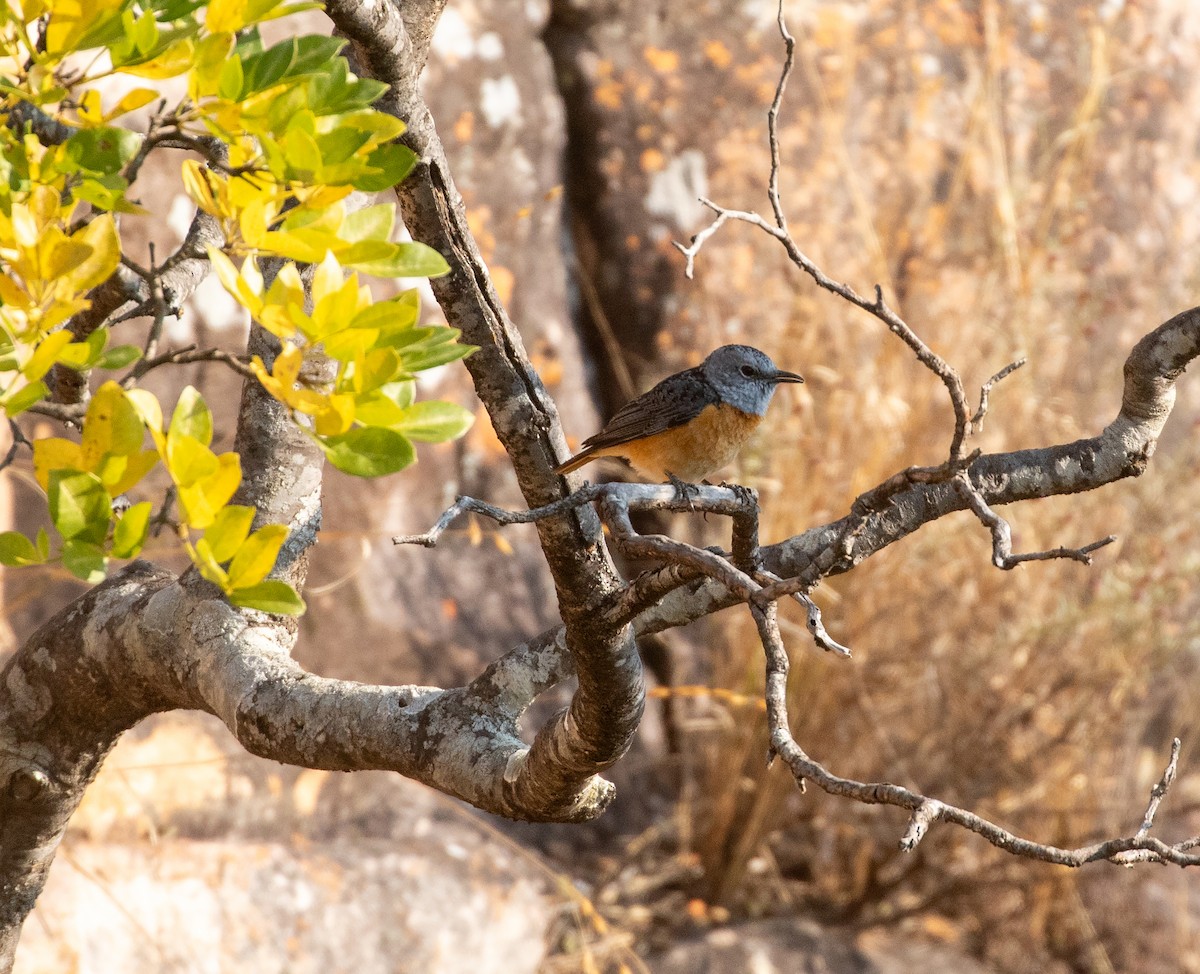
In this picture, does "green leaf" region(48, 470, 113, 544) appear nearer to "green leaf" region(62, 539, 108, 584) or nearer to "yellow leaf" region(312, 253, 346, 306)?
"green leaf" region(62, 539, 108, 584)

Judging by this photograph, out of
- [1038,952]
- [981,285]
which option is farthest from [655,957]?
[981,285]

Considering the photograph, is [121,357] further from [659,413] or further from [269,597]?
[659,413]

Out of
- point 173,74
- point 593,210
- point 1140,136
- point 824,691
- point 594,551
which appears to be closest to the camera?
point 173,74

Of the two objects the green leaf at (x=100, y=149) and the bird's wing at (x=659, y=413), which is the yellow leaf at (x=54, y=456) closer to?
the green leaf at (x=100, y=149)

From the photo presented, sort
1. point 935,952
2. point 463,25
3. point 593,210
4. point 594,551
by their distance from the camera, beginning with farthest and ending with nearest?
1. point 593,210
2. point 463,25
3. point 935,952
4. point 594,551

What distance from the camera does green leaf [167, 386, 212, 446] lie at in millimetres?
1142

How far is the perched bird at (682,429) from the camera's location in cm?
314

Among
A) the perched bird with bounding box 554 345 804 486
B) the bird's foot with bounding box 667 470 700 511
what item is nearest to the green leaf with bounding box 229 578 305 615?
the bird's foot with bounding box 667 470 700 511

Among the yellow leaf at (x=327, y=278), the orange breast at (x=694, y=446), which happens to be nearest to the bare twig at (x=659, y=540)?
the yellow leaf at (x=327, y=278)

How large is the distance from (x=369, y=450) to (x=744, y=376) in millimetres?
2270

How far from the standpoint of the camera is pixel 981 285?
478 cm

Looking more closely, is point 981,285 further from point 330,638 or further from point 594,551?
point 594,551

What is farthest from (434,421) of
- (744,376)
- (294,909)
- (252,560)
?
(294,909)

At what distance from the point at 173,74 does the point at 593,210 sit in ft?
13.6
